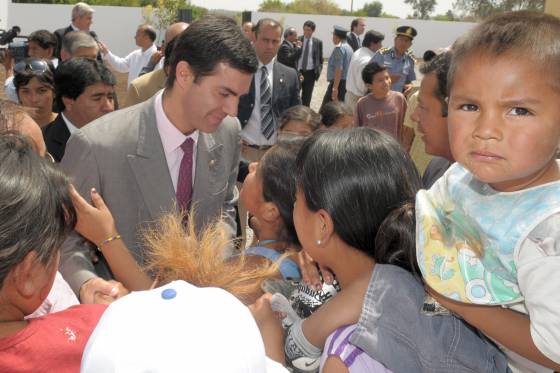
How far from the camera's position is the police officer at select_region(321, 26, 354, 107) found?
11.6 metres

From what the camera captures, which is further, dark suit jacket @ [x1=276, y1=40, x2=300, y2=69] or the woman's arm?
dark suit jacket @ [x1=276, y1=40, x2=300, y2=69]

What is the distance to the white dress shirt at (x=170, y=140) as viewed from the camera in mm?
2535

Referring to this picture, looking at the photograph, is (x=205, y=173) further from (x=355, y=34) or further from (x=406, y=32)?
(x=355, y=34)

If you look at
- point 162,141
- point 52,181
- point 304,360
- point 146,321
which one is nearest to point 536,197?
point 304,360

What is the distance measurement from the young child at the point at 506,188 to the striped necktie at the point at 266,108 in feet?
15.5

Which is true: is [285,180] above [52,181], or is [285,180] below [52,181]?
below

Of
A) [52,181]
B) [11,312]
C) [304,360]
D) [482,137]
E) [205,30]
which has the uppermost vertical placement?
[205,30]

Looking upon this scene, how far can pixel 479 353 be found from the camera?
142 centimetres

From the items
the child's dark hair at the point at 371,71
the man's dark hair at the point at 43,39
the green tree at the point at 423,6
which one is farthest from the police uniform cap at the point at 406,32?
the green tree at the point at 423,6

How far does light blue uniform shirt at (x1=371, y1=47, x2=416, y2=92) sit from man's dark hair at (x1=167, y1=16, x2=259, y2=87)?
6.78m

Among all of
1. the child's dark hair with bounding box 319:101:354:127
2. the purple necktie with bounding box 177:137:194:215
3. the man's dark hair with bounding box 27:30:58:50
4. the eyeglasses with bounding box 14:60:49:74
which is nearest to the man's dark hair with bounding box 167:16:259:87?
the purple necktie with bounding box 177:137:194:215

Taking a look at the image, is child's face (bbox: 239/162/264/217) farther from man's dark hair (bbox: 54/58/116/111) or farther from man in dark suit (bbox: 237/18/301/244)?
man in dark suit (bbox: 237/18/301/244)

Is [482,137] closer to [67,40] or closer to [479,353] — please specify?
[479,353]

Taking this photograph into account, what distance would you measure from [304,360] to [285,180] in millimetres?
785
